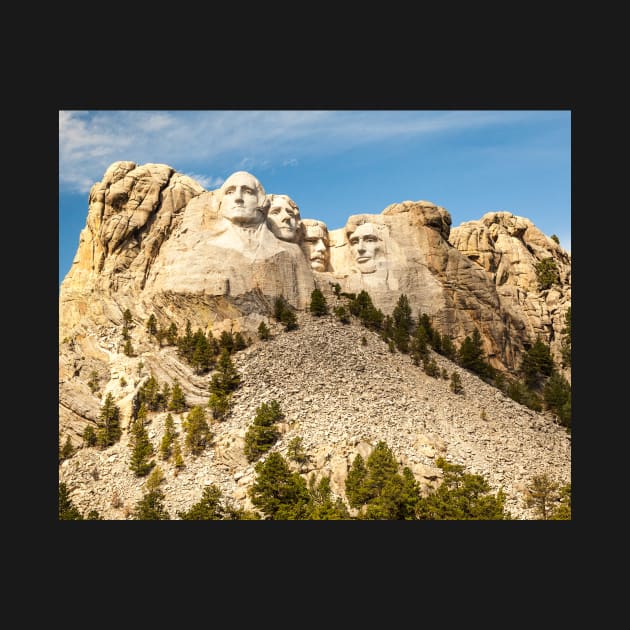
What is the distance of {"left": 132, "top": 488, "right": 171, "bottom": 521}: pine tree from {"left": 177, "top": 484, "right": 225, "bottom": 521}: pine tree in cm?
71

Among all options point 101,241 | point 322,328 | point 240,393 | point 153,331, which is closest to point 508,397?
point 322,328

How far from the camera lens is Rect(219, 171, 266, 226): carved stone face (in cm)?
5347

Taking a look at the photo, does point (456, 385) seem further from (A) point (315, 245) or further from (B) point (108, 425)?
(B) point (108, 425)

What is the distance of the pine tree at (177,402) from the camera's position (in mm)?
45656

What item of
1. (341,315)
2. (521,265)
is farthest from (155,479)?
(521,265)

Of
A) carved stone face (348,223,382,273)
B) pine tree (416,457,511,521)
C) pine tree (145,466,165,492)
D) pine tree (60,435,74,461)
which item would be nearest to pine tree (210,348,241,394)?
pine tree (145,466,165,492)

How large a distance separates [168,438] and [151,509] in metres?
5.32

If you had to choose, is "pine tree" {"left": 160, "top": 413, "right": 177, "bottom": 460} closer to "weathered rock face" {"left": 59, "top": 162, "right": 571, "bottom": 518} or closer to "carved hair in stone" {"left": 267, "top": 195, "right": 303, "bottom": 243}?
"weathered rock face" {"left": 59, "top": 162, "right": 571, "bottom": 518}

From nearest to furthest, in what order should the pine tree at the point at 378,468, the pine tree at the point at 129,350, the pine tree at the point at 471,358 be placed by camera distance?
1. the pine tree at the point at 378,468
2. the pine tree at the point at 129,350
3. the pine tree at the point at 471,358

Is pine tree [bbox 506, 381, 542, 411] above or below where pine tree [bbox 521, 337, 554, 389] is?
below

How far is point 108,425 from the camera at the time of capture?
149ft

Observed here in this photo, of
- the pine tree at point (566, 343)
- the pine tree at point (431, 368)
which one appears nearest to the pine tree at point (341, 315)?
the pine tree at point (431, 368)

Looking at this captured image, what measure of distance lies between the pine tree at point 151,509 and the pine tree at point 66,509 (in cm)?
223

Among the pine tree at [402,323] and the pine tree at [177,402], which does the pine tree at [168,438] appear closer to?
the pine tree at [177,402]
